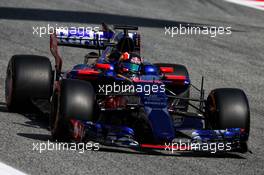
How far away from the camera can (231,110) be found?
10086mm

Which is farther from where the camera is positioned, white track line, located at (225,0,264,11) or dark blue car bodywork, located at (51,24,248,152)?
white track line, located at (225,0,264,11)

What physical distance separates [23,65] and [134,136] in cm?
237

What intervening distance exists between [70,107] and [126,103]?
41.1 inches

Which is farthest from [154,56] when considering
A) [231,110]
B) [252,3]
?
[252,3]

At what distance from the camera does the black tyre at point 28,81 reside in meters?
11.2

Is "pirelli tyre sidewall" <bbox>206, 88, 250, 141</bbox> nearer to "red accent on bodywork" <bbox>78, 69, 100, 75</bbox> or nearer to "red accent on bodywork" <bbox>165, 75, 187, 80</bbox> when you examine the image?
"red accent on bodywork" <bbox>165, 75, 187, 80</bbox>

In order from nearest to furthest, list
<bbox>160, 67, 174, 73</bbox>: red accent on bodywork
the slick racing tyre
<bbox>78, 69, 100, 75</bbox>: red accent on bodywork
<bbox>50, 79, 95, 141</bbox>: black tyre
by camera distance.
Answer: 1. <bbox>50, 79, 95, 141</bbox>: black tyre
2. the slick racing tyre
3. <bbox>78, 69, 100, 75</bbox>: red accent on bodywork
4. <bbox>160, 67, 174, 73</bbox>: red accent on bodywork

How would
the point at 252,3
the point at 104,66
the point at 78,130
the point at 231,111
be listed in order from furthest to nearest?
the point at 252,3 < the point at 104,66 < the point at 231,111 < the point at 78,130

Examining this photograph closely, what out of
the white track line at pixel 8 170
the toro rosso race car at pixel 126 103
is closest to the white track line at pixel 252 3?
the toro rosso race car at pixel 126 103

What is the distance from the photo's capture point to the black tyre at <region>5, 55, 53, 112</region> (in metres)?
11.2

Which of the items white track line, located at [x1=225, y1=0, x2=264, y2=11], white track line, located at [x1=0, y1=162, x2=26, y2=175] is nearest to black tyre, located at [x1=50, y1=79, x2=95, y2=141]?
white track line, located at [x1=0, y1=162, x2=26, y2=175]

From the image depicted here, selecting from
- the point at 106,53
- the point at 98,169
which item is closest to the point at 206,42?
the point at 106,53

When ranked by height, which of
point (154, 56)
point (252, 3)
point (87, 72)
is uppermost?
point (87, 72)

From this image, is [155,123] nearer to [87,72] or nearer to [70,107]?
[70,107]
